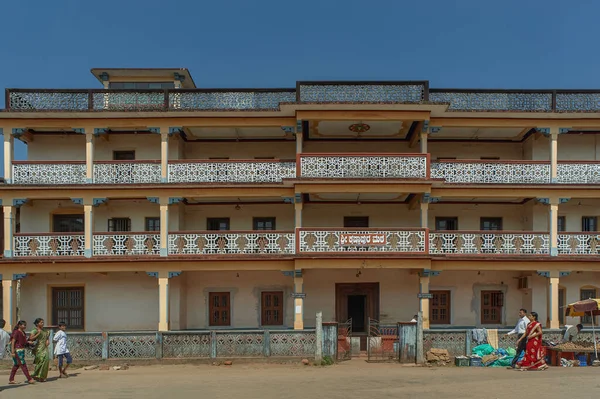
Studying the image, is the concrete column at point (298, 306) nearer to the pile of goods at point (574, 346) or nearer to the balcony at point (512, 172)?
the balcony at point (512, 172)

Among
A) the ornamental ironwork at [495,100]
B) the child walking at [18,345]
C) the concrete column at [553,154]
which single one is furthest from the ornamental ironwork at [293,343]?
the concrete column at [553,154]

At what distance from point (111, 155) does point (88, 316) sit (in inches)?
258

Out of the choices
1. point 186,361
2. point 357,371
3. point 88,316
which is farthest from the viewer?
point 88,316

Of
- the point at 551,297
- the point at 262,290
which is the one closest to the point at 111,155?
the point at 262,290

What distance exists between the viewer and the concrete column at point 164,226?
21.4m

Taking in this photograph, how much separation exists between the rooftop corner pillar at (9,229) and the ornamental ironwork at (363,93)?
1163 centimetres

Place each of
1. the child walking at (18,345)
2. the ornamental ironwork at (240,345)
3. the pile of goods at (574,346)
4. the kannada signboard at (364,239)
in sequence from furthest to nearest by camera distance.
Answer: the kannada signboard at (364,239)
the ornamental ironwork at (240,345)
the pile of goods at (574,346)
the child walking at (18,345)

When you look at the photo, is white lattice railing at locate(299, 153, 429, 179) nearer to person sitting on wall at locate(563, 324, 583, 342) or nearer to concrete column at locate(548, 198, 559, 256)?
concrete column at locate(548, 198, 559, 256)

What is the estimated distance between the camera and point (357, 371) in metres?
16.8

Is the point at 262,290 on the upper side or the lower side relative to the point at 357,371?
upper

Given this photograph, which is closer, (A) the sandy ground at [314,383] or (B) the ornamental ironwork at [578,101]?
(A) the sandy ground at [314,383]

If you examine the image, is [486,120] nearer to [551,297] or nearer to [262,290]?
[551,297]

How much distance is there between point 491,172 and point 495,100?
268 cm

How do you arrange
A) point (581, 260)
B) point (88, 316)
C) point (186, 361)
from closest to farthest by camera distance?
point (186, 361) → point (581, 260) → point (88, 316)
